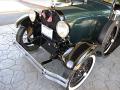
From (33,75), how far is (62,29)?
0.80 meters

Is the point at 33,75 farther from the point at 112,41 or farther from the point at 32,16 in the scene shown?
the point at 112,41

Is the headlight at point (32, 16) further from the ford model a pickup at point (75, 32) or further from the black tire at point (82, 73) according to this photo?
the black tire at point (82, 73)

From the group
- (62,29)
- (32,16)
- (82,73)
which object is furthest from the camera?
(32,16)

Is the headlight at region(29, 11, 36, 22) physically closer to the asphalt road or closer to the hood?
the hood

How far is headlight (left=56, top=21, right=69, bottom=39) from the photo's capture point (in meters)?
2.11

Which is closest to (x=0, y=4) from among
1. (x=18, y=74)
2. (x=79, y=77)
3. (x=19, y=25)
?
(x=19, y=25)

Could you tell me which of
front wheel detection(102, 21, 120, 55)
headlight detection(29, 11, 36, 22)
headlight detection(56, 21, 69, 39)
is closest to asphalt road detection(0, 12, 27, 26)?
headlight detection(29, 11, 36, 22)

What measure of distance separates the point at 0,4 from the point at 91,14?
450cm

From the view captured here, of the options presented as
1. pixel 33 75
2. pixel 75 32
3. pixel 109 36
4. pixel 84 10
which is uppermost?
pixel 84 10

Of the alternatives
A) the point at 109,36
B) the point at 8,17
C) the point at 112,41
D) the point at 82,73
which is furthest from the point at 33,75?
the point at 8,17

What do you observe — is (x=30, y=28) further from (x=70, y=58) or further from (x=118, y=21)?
(x=118, y=21)

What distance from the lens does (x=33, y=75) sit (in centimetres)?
242

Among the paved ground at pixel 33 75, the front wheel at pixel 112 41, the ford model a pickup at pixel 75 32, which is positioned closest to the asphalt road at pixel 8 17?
the paved ground at pixel 33 75

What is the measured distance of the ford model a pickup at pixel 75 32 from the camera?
206 centimetres
